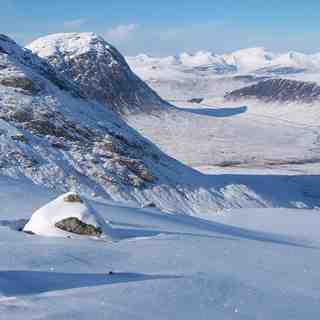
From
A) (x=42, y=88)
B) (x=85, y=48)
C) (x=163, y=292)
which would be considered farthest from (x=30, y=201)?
(x=85, y=48)

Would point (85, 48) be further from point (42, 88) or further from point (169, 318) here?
point (169, 318)

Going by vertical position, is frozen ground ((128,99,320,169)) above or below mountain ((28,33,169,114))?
below

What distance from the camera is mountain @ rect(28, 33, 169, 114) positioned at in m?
128

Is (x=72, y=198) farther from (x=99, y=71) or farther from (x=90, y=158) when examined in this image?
(x=99, y=71)

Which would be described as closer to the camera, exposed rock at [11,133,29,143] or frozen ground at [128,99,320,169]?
exposed rock at [11,133,29,143]

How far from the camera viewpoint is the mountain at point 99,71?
5054 inches

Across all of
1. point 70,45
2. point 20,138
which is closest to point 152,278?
point 20,138

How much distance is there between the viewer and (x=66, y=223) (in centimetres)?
1327

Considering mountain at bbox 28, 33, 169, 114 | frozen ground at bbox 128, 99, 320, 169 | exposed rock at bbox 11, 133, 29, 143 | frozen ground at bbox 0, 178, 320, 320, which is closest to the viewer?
frozen ground at bbox 0, 178, 320, 320

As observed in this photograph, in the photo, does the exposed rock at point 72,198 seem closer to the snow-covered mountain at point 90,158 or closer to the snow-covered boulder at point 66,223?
the snow-covered boulder at point 66,223

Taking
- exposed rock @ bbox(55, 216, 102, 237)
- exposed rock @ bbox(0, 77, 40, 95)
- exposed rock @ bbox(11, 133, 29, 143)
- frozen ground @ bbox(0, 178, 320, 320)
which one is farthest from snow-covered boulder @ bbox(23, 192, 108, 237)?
exposed rock @ bbox(0, 77, 40, 95)

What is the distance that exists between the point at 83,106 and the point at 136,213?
99.8 feet

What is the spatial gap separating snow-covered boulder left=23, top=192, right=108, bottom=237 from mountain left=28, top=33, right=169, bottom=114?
110 m

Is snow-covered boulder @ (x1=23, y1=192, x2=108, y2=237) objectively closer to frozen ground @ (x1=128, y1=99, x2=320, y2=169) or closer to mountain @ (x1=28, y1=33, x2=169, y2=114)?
frozen ground @ (x1=128, y1=99, x2=320, y2=169)
